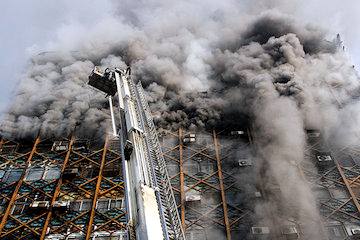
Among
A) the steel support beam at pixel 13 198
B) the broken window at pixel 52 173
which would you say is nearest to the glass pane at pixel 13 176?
the steel support beam at pixel 13 198

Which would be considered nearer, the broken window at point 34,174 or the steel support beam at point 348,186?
the steel support beam at point 348,186

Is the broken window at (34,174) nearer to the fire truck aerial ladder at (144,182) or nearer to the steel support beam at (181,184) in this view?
the fire truck aerial ladder at (144,182)

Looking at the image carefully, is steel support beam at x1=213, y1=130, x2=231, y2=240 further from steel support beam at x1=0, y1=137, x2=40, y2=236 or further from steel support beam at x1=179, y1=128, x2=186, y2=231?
steel support beam at x1=0, y1=137, x2=40, y2=236

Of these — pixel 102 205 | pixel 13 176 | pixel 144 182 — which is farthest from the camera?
pixel 13 176

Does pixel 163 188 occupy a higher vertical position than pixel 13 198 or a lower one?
lower

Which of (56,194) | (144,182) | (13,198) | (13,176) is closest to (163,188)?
(144,182)

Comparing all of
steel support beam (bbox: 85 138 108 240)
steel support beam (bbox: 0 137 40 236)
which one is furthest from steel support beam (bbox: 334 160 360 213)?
steel support beam (bbox: 0 137 40 236)

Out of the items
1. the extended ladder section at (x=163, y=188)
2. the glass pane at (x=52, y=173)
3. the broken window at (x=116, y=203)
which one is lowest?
the extended ladder section at (x=163, y=188)

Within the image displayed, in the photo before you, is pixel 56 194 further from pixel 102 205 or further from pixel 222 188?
pixel 222 188

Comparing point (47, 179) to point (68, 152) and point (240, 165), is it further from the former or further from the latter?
point (240, 165)
